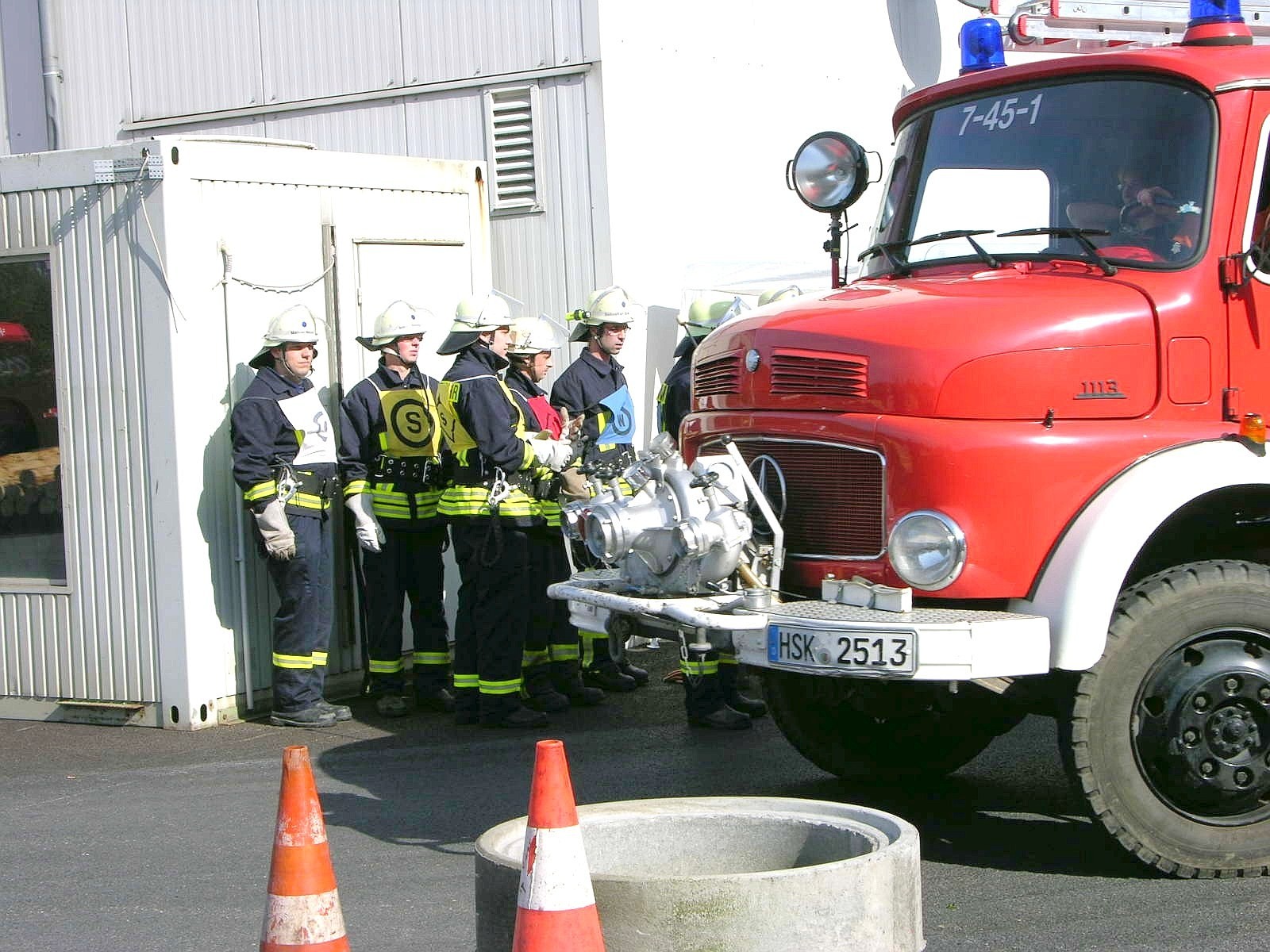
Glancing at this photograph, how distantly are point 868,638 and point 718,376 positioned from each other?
1.54 m

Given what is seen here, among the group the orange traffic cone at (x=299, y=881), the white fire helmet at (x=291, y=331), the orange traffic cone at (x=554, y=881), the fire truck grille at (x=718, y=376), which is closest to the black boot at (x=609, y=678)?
the white fire helmet at (x=291, y=331)

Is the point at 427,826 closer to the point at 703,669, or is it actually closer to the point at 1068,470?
the point at 703,669

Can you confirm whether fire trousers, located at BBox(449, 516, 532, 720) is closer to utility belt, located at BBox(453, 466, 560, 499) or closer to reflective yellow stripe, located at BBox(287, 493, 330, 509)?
utility belt, located at BBox(453, 466, 560, 499)

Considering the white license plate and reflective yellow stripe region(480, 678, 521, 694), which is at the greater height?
the white license plate

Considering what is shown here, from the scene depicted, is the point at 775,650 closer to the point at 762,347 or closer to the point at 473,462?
the point at 762,347

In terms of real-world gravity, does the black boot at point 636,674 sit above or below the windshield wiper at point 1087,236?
below

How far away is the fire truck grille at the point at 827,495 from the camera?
5.88 meters

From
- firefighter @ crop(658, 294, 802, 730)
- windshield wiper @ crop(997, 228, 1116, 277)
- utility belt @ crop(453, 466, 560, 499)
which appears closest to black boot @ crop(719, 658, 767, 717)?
firefighter @ crop(658, 294, 802, 730)

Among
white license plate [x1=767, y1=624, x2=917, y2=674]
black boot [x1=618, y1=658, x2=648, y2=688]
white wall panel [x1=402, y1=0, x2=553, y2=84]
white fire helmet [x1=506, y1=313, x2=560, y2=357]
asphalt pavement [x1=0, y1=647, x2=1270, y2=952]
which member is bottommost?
asphalt pavement [x1=0, y1=647, x2=1270, y2=952]

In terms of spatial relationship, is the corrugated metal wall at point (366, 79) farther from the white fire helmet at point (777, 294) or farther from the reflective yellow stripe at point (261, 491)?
the reflective yellow stripe at point (261, 491)

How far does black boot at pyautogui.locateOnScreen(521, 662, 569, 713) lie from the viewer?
368 inches

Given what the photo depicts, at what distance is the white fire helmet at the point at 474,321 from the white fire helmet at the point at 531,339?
9 centimetres

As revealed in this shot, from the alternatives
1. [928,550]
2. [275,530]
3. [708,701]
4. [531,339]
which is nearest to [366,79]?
[531,339]

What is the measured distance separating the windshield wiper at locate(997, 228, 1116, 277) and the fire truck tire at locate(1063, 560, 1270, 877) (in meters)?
1.11
